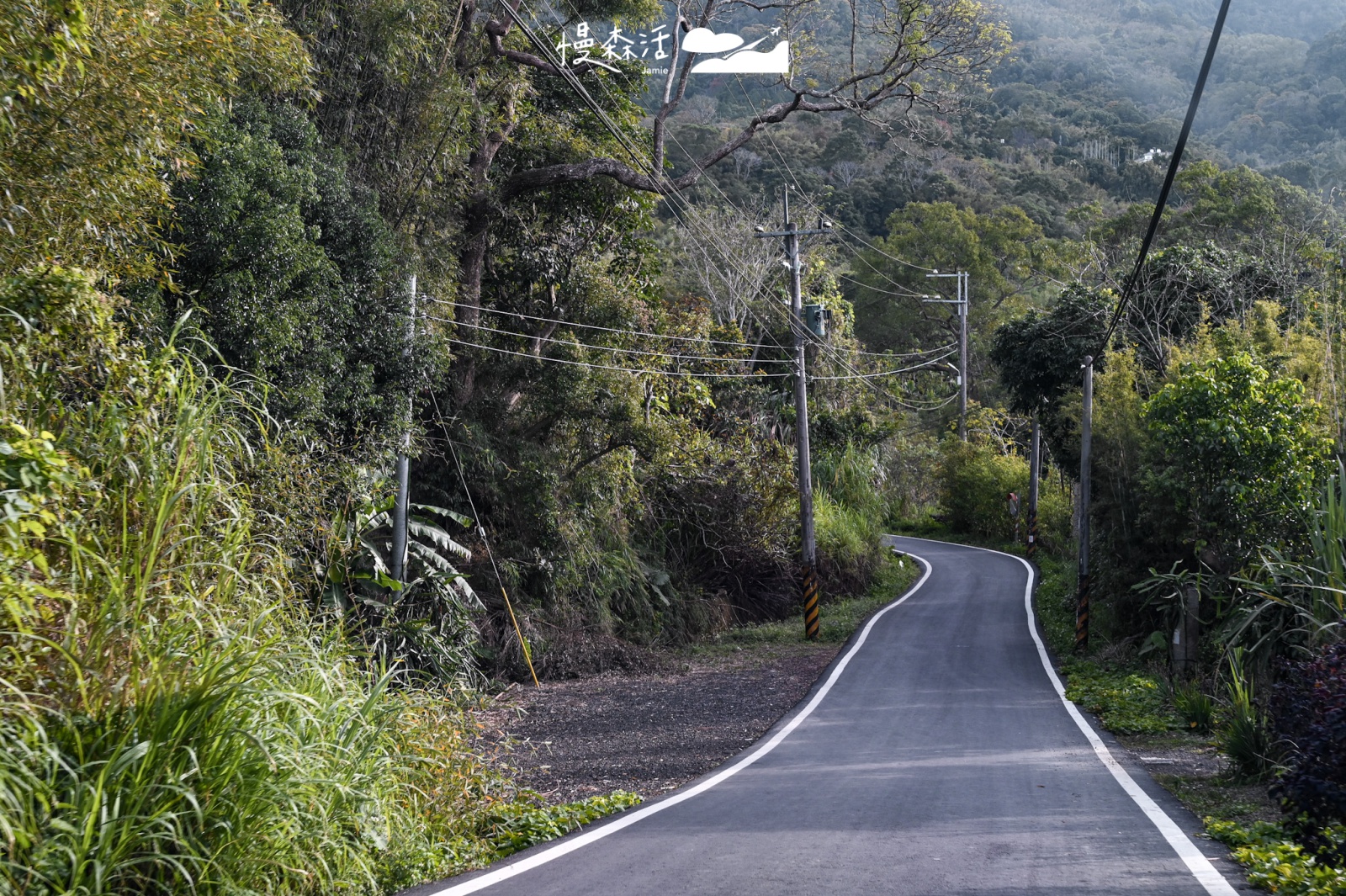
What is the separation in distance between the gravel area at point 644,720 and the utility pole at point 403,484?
2.38 m

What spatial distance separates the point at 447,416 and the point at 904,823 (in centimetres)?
1279

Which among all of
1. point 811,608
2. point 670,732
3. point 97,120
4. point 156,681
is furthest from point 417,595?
point 811,608

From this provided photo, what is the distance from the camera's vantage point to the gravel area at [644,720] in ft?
36.0

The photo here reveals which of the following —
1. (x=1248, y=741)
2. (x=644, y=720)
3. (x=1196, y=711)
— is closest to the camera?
(x=1248, y=741)

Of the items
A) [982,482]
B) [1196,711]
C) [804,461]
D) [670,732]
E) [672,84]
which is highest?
[672,84]

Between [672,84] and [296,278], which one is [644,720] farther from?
[672,84]

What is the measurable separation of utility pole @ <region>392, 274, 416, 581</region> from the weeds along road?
18.2 feet

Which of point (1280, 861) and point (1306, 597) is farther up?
point (1306, 597)

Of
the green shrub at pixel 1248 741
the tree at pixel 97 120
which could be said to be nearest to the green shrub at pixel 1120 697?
the green shrub at pixel 1248 741

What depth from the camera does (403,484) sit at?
14508 millimetres

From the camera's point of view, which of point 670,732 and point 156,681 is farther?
point 670,732

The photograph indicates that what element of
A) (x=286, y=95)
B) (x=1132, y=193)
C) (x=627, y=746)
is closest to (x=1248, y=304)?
(x=627, y=746)

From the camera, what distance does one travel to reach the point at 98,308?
6.59 meters

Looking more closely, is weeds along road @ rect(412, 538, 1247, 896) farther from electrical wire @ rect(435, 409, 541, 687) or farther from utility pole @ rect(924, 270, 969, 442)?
utility pole @ rect(924, 270, 969, 442)
